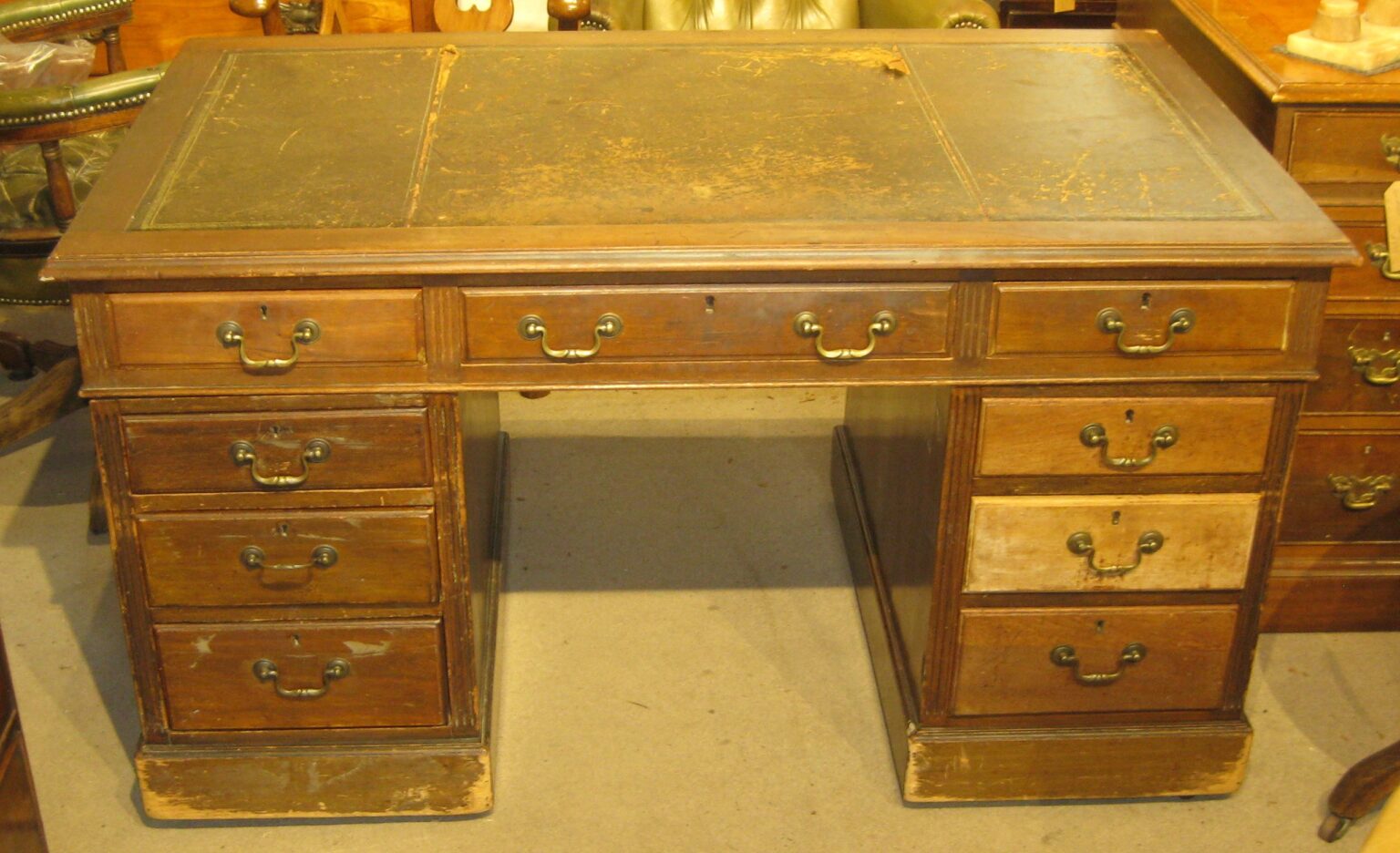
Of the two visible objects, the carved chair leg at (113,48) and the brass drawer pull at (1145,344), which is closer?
the brass drawer pull at (1145,344)

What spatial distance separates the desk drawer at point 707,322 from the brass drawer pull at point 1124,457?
0.85ft

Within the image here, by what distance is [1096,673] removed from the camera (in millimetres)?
2529

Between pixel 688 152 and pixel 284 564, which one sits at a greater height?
pixel 688 152

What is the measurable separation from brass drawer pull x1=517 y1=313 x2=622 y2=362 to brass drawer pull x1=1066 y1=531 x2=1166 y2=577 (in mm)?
753

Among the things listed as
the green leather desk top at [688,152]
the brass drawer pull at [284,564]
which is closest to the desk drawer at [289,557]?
the brass drawer pull at [284,564]

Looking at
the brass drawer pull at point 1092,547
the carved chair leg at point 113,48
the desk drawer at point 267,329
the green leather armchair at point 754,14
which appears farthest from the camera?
the green leather armchair at point 754,14

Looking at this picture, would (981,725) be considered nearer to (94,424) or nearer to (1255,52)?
(1255,52)

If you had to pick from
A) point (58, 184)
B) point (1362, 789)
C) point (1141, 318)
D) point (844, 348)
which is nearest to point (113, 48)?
point (58, 184)

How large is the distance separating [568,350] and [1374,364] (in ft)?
4.86

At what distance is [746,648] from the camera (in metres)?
3.04

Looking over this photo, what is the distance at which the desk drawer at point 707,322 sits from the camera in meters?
2.22

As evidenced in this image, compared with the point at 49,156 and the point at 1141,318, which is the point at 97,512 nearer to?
the point at 49,156

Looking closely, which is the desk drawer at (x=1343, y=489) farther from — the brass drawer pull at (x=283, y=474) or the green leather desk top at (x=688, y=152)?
the brass drawer pull at (x=283, y=474)

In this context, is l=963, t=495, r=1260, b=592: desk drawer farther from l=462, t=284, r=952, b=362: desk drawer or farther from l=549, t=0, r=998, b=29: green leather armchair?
l=549, t=0, r=998, b=29: green leather armchair
